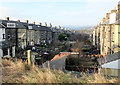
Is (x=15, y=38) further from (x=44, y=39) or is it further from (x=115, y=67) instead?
(x=115, y=67)

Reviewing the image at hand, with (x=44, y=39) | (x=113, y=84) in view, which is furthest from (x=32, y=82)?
(x=44, y=39)

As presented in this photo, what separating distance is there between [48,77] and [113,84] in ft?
6.42

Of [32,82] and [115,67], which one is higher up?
[32,82]

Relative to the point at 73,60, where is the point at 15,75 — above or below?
above

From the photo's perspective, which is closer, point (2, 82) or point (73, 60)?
point (2, 82)

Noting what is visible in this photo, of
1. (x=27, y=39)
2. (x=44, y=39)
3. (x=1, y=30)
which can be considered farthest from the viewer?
(x=44, y=39)

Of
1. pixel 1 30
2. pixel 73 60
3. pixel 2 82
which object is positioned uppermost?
pixel 1 30

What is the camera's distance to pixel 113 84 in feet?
13.0

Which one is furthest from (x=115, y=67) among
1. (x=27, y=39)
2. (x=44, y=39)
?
(x=44, y=39)

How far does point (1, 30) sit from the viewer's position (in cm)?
2595

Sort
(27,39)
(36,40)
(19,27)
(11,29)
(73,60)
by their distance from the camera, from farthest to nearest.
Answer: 1. (36,40)
2. (27,39)
3. (19,27)
4. (11,29)
5. (73,60)

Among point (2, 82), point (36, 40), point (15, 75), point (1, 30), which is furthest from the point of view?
point (36, 40)

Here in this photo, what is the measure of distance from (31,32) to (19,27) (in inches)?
235

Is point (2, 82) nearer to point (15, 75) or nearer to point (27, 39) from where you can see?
point (15, 75)
